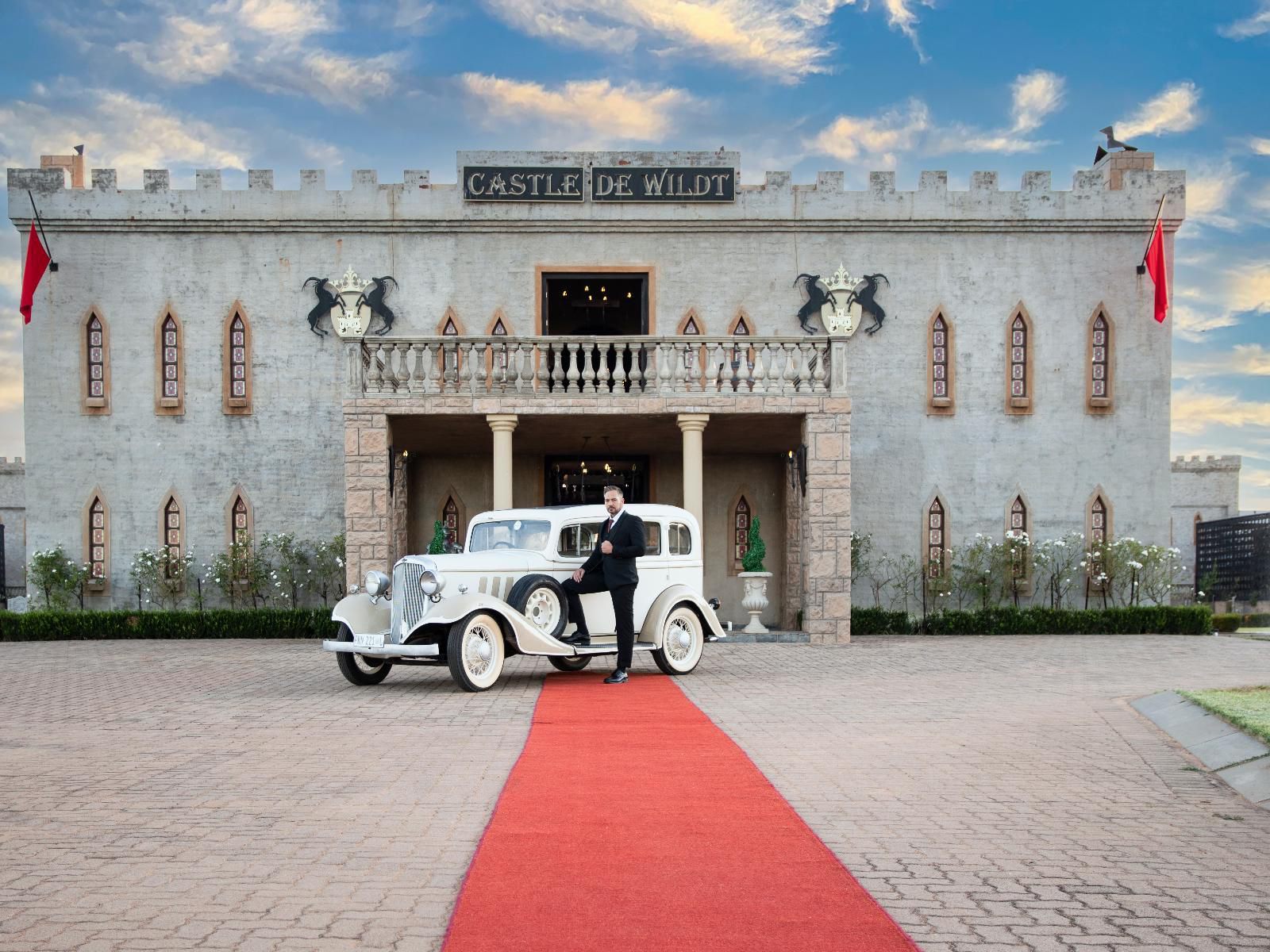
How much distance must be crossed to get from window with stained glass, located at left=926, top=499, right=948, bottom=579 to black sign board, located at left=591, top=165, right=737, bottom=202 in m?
7.05

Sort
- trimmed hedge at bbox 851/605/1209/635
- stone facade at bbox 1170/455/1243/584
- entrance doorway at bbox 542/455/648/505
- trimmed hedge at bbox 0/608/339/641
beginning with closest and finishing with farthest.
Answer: trimmed hedge at bbox 0/608/339/641, trimmed hedge at bbox 851/605/1209/635, entrance doorway at bbox 542/455/648/505, stone facade at bbox 1170/455/1243/584

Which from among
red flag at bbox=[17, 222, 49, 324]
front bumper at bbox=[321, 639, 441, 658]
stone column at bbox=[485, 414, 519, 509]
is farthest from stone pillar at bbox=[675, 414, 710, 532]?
red flag at bbox=[17, 222, 49, 324]

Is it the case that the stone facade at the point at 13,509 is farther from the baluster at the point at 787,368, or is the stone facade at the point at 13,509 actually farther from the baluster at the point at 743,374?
the baluster at the point at 787,368

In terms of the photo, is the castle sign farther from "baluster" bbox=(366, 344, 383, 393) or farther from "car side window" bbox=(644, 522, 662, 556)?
"car side window" bbox=(644, 522, 662, 556)

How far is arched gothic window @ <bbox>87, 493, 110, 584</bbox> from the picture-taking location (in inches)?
915

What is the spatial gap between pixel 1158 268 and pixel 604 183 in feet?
34.5

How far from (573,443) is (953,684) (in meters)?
11.4

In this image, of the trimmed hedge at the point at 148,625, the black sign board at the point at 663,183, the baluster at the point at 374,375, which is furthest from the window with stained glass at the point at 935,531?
the trimmed hedge at the point at 148,625

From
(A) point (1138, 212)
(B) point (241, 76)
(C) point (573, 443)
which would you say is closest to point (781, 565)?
(C) point (573, 443)

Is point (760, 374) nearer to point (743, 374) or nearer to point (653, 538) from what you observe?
point (743, 374)

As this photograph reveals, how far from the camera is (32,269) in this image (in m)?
22.9

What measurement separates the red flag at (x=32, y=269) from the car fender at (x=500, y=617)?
1514 cm

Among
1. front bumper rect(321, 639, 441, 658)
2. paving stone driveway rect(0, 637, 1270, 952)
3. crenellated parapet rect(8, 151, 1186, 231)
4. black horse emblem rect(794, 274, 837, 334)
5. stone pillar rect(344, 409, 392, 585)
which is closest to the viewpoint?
paving stone driveway rect(0, 637, 1270, 952)

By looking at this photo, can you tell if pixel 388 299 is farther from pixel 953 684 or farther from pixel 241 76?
pixel 953 684
